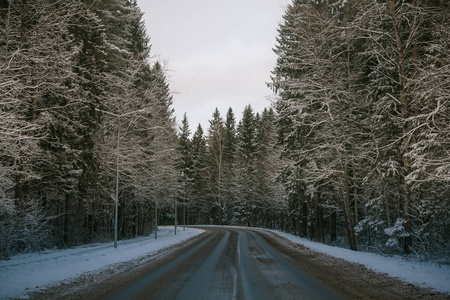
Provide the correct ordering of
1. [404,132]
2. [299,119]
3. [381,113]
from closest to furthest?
[404,132] < [381,113] < [299,119]

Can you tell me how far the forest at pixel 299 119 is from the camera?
11922 mm

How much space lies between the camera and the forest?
11.9 meters

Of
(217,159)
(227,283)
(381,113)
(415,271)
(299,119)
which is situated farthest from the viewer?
(217,159)

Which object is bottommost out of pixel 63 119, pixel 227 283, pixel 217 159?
pixel 227 283

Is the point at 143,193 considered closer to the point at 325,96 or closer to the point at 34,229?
the point at 34,229

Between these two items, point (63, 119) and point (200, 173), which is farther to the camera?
point (200, 173)

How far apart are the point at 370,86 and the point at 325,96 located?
282 cm

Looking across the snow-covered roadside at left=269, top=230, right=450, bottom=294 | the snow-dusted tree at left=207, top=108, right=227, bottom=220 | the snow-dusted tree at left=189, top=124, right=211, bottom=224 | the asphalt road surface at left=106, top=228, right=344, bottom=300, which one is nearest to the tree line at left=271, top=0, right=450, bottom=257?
the snow-covered roadside at left=269, top=230, right=450, bottom=294

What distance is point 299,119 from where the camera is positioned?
21656mm

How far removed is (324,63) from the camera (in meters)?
18.7

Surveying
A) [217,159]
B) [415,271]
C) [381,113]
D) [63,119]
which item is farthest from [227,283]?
[217,159]

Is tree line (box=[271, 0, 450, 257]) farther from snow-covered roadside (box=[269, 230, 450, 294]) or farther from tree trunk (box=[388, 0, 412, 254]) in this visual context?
snow-covered roadside (box=[269, 230, 450, 294])

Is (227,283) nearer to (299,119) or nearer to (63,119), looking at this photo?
(63,119)

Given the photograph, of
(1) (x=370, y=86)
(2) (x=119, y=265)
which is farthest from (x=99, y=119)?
(1) (x=370, y=86)
